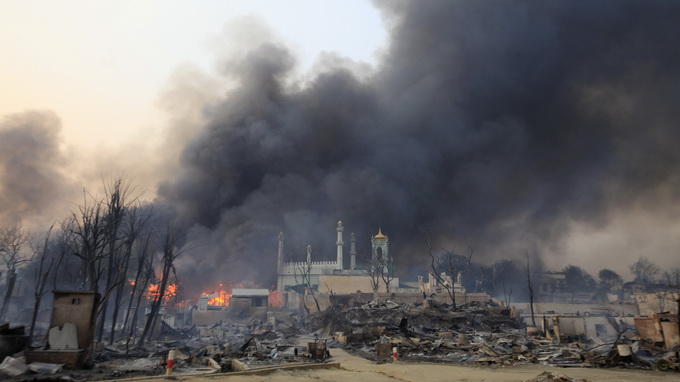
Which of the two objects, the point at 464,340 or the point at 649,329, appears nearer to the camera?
the point at 649,329

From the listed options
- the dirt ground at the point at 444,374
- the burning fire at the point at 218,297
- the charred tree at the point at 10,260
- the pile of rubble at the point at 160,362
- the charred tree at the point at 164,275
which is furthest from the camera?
the burning fire at the point at 218,297

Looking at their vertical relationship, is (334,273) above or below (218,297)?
above

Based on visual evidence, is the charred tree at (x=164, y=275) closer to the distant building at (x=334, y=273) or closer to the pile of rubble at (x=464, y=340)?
the pile of rubble at (x=464, y=340)

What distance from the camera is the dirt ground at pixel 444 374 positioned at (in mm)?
12086

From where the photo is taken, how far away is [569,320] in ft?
95.5

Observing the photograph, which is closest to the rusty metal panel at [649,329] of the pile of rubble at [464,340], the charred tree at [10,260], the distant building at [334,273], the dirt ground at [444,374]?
the pile of rubble at [464,340]

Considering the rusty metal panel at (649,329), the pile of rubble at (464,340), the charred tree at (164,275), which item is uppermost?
the charred tree at (164,275)

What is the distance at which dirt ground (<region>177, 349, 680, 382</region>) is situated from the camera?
12.1 m

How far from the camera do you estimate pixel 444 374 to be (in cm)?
1403

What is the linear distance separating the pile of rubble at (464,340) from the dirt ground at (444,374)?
1.62m

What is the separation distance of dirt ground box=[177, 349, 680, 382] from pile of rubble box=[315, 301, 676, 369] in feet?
5.31

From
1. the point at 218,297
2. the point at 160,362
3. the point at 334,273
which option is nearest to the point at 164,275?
the point at 160,362

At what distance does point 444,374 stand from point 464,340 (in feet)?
35.3

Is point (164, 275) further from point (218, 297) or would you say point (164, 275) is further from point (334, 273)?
point (334, 273)
